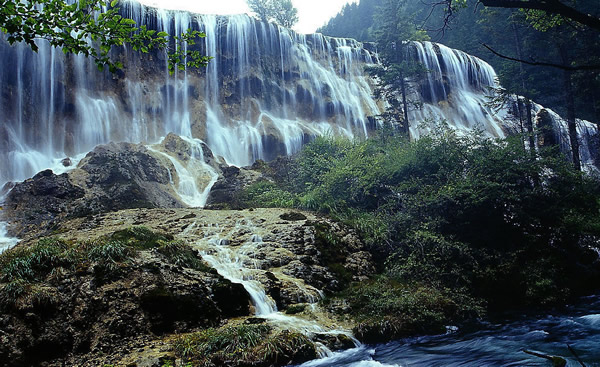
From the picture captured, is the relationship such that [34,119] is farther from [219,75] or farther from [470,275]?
[470,275]

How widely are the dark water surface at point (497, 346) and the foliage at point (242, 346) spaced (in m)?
0.41

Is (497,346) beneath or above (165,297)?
beneath

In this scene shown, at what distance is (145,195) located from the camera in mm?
17344

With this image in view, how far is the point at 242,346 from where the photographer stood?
6.40 meters

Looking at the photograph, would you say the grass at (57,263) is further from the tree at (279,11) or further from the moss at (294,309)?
the tree at (279,11)

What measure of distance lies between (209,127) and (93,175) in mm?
12181

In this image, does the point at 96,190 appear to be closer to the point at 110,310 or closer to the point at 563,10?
the point at 110,310

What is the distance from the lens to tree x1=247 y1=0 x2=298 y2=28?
5688cm

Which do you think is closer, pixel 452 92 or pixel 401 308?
pixel 401 308

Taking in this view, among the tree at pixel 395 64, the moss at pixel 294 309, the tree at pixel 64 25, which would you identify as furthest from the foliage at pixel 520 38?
the moss at pixel 294 309

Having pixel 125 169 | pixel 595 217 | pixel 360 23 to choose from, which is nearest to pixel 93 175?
pixel 125 169

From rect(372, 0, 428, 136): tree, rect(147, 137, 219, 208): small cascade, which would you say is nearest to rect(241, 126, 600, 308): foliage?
rect(147, 137, 219, 208): small cascade

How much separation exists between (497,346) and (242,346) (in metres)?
4.85

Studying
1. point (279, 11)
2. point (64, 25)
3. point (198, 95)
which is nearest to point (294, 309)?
point (64, 25)
